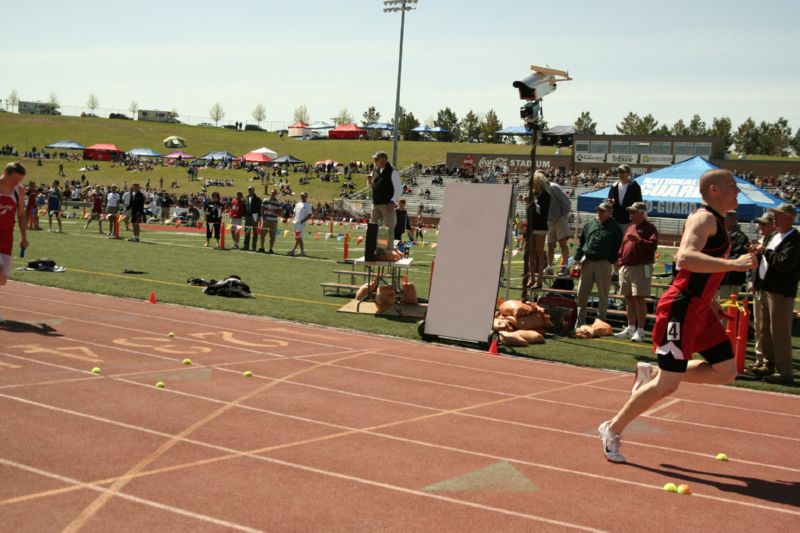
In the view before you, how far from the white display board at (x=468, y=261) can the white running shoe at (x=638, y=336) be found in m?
2.52

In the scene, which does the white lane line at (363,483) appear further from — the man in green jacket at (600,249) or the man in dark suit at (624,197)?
the man in dark suit at (624,197)

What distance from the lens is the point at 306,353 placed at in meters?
10.5

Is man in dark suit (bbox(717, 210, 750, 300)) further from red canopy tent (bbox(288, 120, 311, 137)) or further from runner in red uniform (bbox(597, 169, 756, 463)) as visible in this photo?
red canopy tent (bbox(288, 120, 311, 137))

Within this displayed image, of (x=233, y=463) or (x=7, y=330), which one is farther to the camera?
(x=7, y=330)

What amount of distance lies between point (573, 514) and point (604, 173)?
237 ft

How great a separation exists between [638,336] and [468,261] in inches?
116

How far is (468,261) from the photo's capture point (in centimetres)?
1252

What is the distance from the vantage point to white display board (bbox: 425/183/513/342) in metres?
12.3

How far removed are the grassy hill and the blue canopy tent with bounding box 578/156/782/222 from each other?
5393 cm

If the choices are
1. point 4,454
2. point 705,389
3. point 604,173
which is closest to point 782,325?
point 705,389

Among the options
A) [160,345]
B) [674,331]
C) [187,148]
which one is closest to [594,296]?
Result: [160,345]

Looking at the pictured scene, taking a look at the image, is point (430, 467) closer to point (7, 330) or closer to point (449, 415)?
point (449, 415)

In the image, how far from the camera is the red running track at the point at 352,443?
507 cm

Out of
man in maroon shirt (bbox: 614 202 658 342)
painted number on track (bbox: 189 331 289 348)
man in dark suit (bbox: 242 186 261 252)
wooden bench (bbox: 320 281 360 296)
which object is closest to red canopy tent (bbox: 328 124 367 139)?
man in dark suit (bbox: 242 186 261 252)
